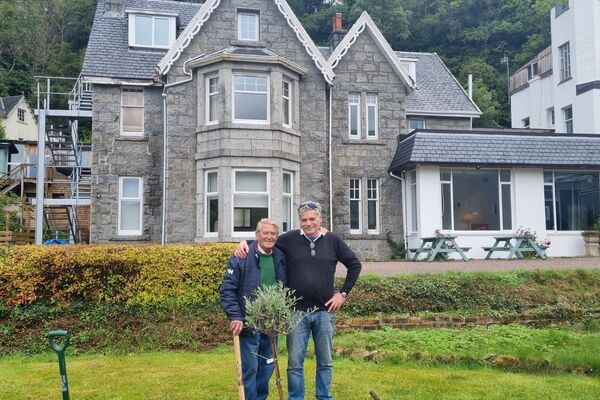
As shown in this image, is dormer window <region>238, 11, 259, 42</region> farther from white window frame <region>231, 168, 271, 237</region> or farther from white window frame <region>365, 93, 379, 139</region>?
white window frame <region>231, 168, 271, 237</region>

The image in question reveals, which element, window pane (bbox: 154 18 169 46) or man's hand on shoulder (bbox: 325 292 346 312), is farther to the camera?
window pane (bbox: 154 18 169 46)

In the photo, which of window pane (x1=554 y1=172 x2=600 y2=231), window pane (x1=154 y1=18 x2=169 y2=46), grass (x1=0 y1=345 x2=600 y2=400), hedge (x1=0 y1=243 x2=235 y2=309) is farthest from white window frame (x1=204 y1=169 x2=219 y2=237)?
window pane (x1=554 y1=172 x2=600 y2=231)

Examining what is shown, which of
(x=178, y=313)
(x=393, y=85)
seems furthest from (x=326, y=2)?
(x=178, y=313)

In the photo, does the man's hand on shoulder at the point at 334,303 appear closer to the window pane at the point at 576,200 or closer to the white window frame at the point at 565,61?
the window pane at the point at 576,200

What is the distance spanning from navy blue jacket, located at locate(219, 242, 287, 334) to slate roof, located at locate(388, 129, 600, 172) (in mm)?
14374

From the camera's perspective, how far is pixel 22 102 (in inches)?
1975

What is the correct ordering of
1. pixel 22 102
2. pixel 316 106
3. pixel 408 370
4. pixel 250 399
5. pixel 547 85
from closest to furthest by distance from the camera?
pixel 250 399 < pixel 408 370 < pixel 316 106 < pixel 547 85 < pixel 22 102

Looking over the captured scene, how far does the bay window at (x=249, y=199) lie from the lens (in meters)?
19.0

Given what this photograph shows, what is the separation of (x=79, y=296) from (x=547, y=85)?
2945 centimetres

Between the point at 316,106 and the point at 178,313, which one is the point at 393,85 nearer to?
the point at 316,106

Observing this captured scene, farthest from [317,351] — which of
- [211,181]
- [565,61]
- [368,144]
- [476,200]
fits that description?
[565,61]

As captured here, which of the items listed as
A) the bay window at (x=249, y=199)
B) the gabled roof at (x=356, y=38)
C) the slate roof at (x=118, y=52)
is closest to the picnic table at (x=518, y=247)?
the gabled roof at (x=356, y=38)

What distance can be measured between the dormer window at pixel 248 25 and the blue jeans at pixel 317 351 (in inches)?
643

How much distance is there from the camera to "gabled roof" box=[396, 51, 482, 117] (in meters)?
24.7
